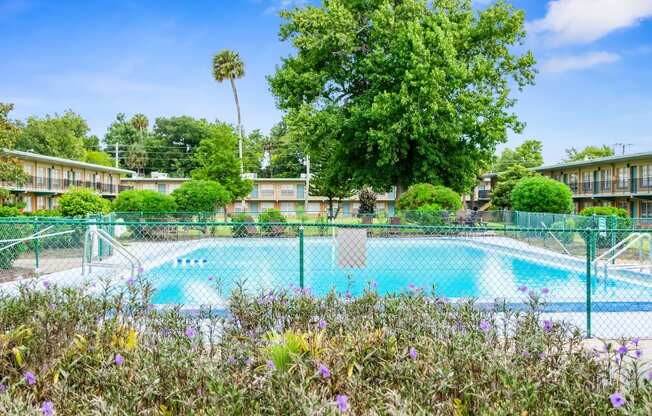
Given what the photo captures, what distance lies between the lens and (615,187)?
39.9 m

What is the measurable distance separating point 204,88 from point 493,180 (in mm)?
30986

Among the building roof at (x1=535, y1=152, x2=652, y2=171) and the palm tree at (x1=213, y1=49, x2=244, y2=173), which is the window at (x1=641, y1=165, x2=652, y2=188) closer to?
the building roof at (x1=535, y1=152, x2=652, y2=171)

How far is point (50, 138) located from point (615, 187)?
156ft

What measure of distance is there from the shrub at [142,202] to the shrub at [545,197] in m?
16.7

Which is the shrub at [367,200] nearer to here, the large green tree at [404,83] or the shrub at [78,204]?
the large green tree at [404,83]

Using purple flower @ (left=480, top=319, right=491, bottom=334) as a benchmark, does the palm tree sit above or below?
above

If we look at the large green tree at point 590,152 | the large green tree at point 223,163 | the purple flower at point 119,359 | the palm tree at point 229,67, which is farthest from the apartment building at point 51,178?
the large green tree at point 590,152

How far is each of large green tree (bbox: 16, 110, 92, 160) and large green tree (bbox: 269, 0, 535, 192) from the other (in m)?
30.2

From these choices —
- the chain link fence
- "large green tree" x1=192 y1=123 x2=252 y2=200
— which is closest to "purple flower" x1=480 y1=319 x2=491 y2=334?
the chain link fence

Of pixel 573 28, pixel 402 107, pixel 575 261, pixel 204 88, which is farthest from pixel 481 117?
pixel 204 88

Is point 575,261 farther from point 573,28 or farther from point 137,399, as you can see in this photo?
point 573,28

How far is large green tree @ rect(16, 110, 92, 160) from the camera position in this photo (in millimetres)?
50531

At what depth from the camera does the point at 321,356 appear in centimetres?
438

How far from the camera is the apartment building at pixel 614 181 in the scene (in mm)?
37156
